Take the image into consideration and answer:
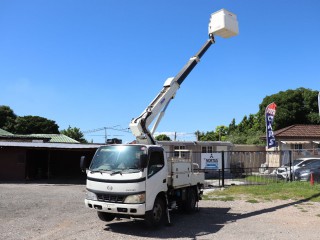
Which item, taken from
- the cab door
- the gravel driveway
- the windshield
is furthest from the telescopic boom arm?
the gravel driveway

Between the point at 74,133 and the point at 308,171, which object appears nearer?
the point at 308,171

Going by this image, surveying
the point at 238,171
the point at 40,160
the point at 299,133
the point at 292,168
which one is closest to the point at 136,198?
the point at 292,168

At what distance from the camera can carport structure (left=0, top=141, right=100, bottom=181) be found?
2745 centimetres

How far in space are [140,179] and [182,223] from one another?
2477 millimetres

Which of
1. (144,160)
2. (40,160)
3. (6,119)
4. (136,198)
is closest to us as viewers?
(136,198)

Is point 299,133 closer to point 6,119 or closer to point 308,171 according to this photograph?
point 308,171

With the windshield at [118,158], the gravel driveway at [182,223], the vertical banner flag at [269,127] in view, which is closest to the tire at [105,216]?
the gravel driveway at [182,223]

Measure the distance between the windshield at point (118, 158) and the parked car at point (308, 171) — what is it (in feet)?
50.5

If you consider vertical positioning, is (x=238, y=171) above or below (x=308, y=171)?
below

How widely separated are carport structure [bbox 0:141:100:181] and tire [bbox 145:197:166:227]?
1748 cm

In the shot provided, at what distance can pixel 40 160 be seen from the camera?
113 ft

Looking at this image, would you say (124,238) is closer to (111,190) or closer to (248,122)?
(111,190)

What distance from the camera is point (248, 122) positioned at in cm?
6094

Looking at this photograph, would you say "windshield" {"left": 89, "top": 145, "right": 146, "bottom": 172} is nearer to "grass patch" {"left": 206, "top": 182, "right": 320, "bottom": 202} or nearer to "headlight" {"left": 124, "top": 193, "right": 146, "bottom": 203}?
"headlight" {"left": 124, "top": 193, "right": 146, "bottom": 203}
